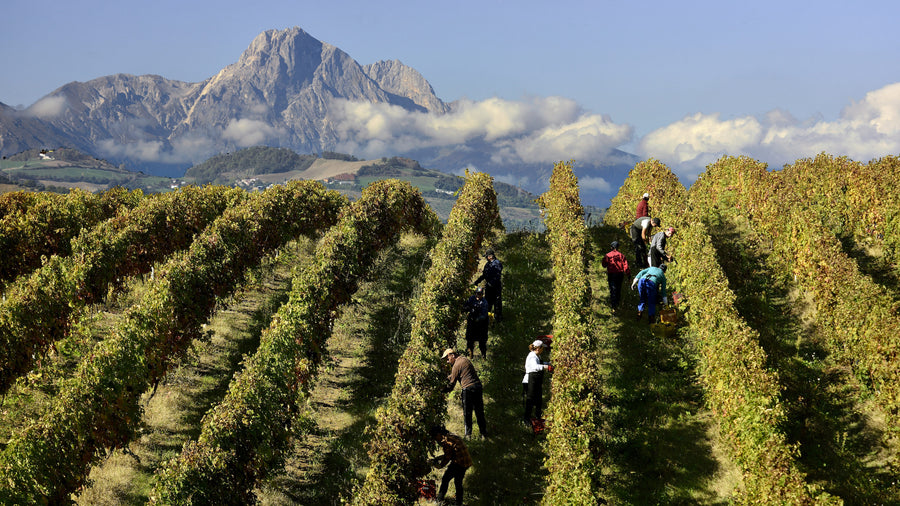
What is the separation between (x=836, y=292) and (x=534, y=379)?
382 inches

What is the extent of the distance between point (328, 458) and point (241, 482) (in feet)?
8.08

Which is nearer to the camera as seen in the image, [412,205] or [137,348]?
[137,348]

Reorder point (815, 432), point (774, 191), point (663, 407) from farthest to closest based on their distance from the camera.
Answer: point (774, 191), point (663, 407), point (815, 432)

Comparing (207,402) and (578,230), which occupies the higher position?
(578,230)

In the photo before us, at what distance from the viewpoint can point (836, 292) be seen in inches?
664

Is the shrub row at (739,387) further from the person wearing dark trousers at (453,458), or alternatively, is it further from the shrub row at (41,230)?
the shrub row at (41,230)

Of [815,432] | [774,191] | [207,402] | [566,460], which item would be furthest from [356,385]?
[774,191]

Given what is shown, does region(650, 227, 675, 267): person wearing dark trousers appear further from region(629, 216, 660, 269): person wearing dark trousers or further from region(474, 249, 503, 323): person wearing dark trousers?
region(474, 249, 503, 323): person wearing dark trousers

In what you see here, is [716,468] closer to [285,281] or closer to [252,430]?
[252,430]

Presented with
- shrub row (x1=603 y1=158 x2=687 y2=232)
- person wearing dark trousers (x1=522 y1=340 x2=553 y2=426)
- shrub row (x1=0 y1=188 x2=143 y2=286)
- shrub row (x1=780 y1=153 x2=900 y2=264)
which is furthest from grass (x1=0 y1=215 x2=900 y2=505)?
shrub row (x1=0 y1=188 x2=143 y2=286)

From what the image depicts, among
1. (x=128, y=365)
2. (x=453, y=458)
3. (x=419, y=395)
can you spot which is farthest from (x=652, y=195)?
(x=128, y=365)

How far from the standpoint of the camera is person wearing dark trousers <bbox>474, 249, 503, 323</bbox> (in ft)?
61.2

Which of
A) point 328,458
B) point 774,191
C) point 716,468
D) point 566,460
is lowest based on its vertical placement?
point 328,458

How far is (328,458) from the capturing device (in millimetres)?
14992
